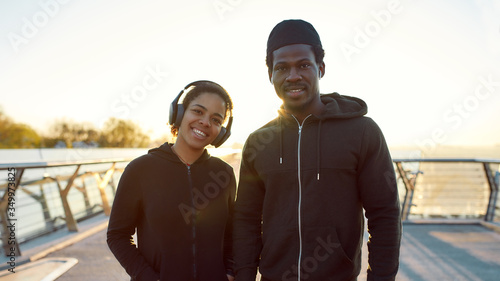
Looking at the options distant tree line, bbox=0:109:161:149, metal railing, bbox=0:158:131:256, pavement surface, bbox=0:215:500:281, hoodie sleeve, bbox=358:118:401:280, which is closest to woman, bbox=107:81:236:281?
hoodie sleeve, bbox=358:118:401:280

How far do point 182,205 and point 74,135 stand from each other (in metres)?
60.3

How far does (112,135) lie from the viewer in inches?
2163

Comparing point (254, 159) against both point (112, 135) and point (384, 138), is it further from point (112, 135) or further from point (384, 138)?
point (112, 135)

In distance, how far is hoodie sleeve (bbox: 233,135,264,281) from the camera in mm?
1590

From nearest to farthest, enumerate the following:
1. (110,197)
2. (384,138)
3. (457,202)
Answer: (384,138)
(457,202)
(110,197)

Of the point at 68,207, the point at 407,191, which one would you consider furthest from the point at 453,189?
the point at 68,207

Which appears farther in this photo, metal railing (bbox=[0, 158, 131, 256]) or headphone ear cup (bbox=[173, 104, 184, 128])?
metal railing (bbox=[0, 158, 131, 256])

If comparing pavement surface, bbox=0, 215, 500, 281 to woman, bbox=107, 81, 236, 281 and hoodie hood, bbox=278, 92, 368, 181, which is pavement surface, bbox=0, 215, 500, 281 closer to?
woman, bbox=107, 81, 236, 281

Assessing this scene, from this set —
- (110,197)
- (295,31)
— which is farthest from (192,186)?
(110,197)

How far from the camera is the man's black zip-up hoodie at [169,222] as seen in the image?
1.52 m

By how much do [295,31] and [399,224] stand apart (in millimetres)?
1137

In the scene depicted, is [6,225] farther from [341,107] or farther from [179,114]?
[341,107]

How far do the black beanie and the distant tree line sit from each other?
53.5 metres

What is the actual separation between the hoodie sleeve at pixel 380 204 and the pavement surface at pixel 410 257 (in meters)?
1.97
